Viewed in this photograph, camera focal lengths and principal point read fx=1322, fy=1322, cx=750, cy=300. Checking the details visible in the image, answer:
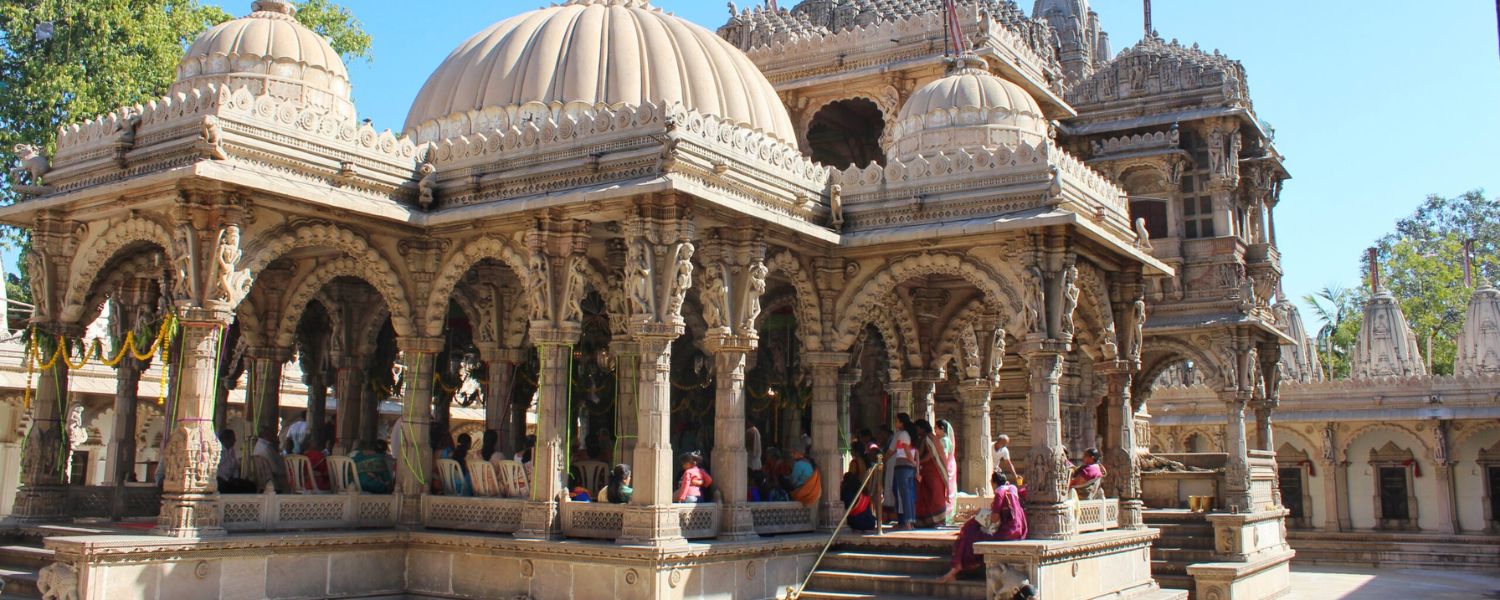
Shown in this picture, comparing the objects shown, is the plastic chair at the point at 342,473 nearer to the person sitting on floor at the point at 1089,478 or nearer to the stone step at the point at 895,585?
the stone step at the point at 895,585

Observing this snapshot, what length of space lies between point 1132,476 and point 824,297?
4.34 m

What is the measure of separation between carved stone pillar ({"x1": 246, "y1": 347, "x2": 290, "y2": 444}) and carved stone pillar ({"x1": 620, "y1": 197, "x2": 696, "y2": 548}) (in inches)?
218

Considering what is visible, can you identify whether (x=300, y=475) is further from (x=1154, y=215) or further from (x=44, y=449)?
(x=1154, y=215)

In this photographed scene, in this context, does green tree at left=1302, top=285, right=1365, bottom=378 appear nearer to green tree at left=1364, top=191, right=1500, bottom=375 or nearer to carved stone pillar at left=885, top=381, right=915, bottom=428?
green tree at left=1364, top=191, right=1500, bottom=375

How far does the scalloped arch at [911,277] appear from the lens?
13742mm

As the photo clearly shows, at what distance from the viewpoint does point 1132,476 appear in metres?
15.7

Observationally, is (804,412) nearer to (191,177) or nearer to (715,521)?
(715,521)

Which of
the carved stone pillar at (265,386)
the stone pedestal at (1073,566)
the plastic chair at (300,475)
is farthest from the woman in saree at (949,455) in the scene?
the carved stone pillar at (265,386)

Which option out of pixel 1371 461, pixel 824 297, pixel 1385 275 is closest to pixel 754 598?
pixel 824 297

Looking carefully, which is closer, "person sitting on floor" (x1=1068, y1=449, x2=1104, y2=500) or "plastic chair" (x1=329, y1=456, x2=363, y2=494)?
"plastic chair" (x1=329, y1=456, x2=363, y2=494)

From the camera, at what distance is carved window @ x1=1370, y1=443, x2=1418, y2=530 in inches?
1172

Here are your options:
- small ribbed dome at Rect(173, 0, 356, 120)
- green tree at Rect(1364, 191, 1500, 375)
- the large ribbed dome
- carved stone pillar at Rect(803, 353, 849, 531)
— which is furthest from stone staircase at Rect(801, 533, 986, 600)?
green tree at Rect(1364, 191, 1500, 375)

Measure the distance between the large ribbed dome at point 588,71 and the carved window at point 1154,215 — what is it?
11.0 meters

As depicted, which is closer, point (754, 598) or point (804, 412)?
point (754, 598)
